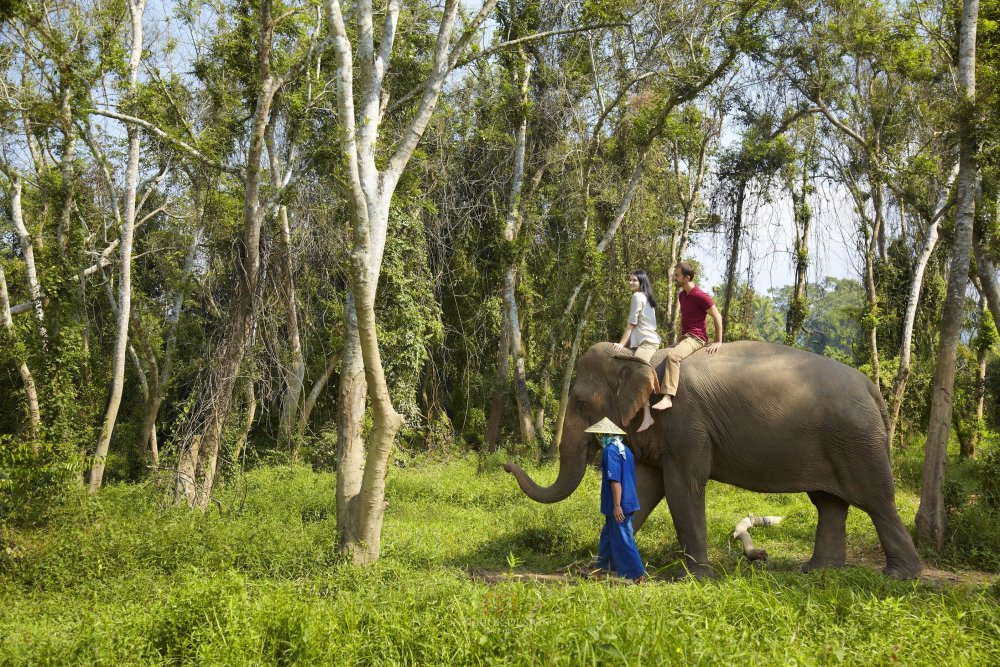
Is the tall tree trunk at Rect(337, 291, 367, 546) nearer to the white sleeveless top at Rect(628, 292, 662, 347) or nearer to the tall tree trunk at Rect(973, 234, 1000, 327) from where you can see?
the white sleeveless top at Rect(628, 292, 662, 347)

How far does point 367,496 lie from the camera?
7.95m

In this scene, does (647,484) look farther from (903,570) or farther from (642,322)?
(903,570)

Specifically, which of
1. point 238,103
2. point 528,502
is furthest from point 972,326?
point 238,103

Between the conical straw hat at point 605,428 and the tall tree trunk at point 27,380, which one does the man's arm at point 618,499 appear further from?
the tall tree trunk at point 27,380

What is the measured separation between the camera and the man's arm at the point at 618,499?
7.68 metres

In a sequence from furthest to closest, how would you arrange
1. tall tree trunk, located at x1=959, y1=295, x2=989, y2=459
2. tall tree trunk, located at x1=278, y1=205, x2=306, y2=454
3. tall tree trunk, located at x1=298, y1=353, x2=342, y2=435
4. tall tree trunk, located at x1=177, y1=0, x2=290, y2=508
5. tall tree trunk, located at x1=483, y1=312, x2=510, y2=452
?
tall tree trunk, located at x1=483, y1=312, x2=510, y2=452 → tall tree trunk, located at x1=298, y1=353, x2=342, y2=435 → tall tree trunk, located at x1=959, y1=295, x2=989, y2=459 → tall tree trunk, located at x1=278, y1=205, x2=306, y2=454 → tall tree trunk, located at x1=177, y1=0, x2=290, y2=508

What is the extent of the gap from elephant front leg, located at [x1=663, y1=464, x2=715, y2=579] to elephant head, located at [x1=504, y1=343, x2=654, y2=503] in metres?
0.65

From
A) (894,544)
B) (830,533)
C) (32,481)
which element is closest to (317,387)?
(32,481)

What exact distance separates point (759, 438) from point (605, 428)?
1640mm

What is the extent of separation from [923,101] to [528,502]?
411 inches

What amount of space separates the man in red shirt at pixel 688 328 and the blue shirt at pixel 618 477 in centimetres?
74

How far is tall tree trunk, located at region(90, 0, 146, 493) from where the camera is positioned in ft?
40.7

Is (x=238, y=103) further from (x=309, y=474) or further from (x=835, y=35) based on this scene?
(x=835, y=35)

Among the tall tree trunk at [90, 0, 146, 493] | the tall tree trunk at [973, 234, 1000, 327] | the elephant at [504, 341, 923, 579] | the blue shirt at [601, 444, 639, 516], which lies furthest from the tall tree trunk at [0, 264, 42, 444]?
the tall tree trunk at [973, 234, 1000, 327]
